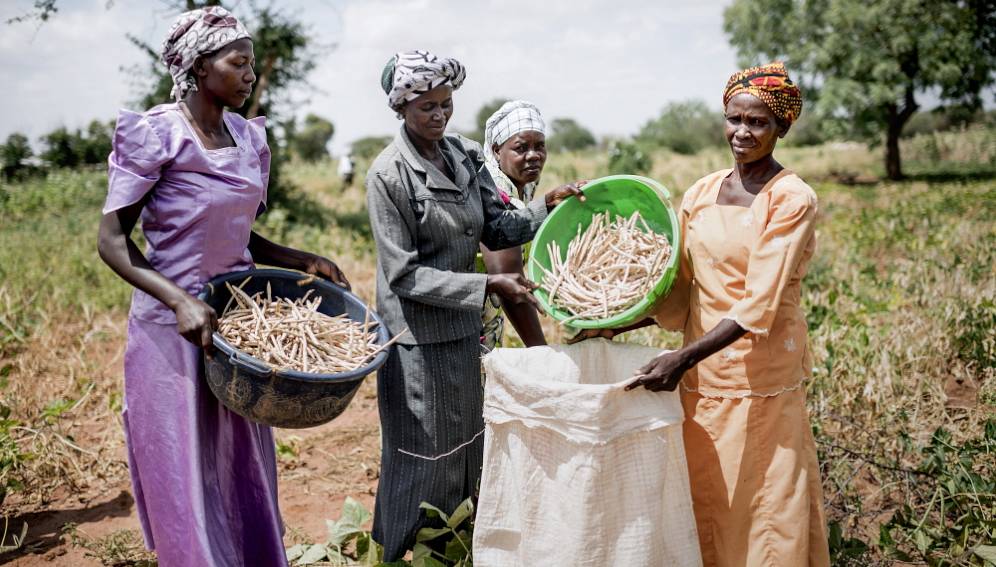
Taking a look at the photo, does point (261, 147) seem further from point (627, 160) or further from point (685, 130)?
point (685, 130)

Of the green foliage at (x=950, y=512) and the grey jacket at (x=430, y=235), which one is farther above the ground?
the grey jacket at (x=430, y=235)

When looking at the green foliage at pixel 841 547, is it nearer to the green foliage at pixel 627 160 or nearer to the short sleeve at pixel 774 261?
the short sleeve at pixel 774 261

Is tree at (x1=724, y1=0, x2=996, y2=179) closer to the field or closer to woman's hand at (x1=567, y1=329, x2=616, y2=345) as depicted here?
the field

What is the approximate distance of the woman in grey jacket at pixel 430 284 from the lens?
2.38 m

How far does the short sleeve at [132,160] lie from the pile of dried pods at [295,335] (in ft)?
1.24

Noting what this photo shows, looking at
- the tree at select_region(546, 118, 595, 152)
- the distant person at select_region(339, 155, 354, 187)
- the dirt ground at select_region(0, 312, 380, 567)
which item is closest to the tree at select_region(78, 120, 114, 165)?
the distant person at select_region(339, 155, 354, 187)

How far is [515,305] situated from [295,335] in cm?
128

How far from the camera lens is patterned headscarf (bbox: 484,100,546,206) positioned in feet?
10.7

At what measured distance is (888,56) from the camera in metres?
18.2

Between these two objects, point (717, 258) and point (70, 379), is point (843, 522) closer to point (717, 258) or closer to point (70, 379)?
point (717, 258)

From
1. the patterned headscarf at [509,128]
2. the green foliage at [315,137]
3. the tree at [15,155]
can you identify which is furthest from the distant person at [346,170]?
the green foliage at [315,137]

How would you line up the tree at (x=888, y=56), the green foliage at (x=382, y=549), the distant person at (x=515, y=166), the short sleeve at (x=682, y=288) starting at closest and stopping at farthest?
the short sleeve at (x=682, y=288)
the green foliage at (x=382, y=549)
the distant person at (x=515, y=166)
the tree at (x=888, y=56)

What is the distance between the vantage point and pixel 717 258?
2.27m

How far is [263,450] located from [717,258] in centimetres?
162
